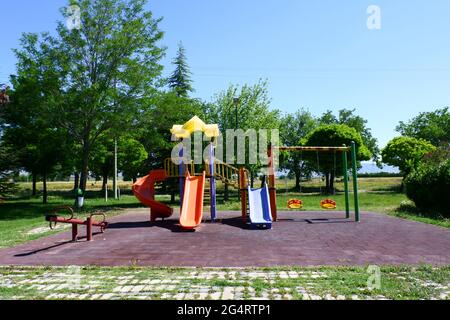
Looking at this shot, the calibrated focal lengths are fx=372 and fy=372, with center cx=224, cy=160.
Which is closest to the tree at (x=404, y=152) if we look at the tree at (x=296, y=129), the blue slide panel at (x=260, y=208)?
the tree at (x=296, y=129)

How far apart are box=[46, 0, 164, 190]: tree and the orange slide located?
10.3 m

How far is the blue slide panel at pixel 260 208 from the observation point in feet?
44.6

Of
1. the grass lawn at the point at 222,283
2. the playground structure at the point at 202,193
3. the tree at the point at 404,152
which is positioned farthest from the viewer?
the tree at the point at 404,152

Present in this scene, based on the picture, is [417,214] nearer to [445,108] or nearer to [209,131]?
[209,131]

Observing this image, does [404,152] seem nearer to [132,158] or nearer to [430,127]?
Answer: [430,127]

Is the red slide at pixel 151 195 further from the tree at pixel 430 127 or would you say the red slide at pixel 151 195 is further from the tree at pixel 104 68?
the tree at pixel 430 127

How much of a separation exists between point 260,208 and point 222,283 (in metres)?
8.68

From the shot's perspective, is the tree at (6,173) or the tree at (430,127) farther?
the tree at (430,127)

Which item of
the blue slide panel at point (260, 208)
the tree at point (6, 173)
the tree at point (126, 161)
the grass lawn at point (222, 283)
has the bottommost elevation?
the grass lawn at point (222, 283)

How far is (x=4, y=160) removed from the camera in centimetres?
1866

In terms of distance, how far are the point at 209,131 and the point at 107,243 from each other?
700 centimetres

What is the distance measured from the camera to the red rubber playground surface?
8078 millimetres

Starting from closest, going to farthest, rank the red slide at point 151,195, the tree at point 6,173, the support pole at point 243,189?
the red slide at point 151,195 → the support pole at point 243,189 → the tree at point 6,173

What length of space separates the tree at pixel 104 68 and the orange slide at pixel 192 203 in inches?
405
